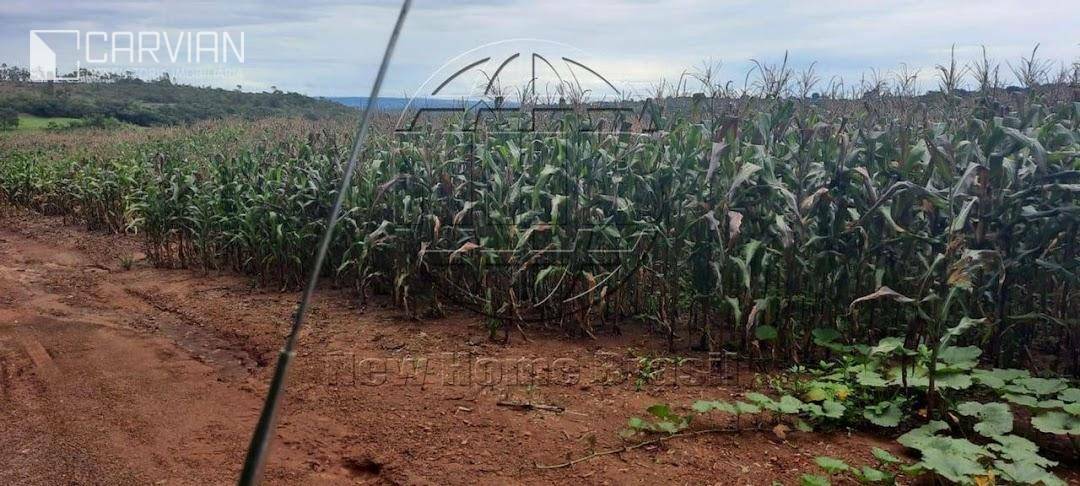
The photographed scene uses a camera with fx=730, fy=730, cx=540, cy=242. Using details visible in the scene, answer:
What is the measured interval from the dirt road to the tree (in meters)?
18.2

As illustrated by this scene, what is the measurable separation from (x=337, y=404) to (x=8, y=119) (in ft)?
73.7

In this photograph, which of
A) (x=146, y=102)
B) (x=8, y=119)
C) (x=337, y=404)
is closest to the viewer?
(x=337, y=404)

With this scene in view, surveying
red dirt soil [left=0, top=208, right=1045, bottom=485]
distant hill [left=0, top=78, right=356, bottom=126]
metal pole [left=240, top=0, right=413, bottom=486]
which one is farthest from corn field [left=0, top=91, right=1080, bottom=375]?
distant hill [left=0, top=78, right=356, bottom=126]

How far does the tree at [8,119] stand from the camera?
1994cm

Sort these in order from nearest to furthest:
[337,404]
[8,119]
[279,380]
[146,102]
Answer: [279,380] → [337,404] → [8,119] → [146,102]

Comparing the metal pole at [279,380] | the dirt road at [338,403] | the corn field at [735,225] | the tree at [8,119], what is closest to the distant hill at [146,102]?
the tree at [8,119]

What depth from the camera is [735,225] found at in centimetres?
354

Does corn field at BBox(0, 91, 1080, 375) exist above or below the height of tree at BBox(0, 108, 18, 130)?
below

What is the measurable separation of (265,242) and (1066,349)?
5.40m

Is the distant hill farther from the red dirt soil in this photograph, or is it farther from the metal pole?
the metal pole

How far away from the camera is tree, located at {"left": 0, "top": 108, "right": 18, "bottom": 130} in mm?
19938

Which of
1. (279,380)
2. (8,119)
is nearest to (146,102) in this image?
(8,119)

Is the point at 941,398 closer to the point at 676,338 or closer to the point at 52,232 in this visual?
the point at 676,338

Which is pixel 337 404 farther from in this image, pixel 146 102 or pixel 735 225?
pixel 146 102
